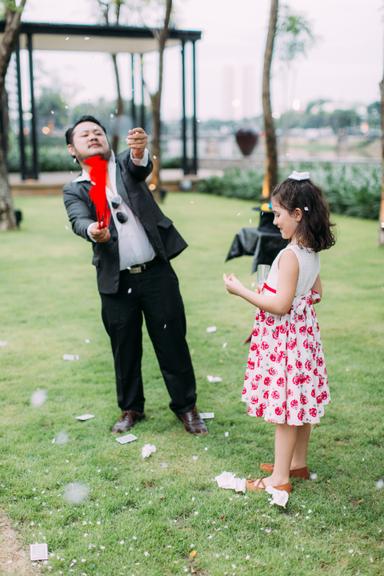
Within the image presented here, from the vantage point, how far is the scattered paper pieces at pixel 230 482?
351 centimetres

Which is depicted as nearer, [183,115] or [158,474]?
[158,474]

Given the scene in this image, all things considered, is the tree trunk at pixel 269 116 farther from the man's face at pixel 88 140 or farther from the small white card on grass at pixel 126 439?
the small white card on grass at pixel 126 439

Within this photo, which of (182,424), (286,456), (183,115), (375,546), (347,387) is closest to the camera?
(375,546)

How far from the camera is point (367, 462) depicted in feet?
12.7

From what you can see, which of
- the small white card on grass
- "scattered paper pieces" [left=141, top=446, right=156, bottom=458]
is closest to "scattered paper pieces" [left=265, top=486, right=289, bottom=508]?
"scattered paper pieces" [left=141, top=446, right=156, bottom=458]

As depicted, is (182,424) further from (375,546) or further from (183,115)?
(183,115)

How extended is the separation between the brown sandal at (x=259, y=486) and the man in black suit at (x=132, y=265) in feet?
2.47

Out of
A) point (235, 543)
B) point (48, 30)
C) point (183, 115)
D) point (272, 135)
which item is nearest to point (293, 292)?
point (235, 543)

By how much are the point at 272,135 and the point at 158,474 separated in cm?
1157

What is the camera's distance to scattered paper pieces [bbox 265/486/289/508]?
3.34m

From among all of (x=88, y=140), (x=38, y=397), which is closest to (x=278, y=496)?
(x=88, y=140)

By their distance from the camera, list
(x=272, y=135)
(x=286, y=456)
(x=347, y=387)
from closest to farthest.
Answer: (x=286, y=456) → (x=347, y=387) → (x=272, y=135)

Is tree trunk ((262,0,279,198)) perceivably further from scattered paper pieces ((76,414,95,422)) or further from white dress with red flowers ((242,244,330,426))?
white dress with red flowers ((242,244,330,426))

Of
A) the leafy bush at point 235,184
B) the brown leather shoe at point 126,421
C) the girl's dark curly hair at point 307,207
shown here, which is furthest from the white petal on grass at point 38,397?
the leafy bush at point 235,184
